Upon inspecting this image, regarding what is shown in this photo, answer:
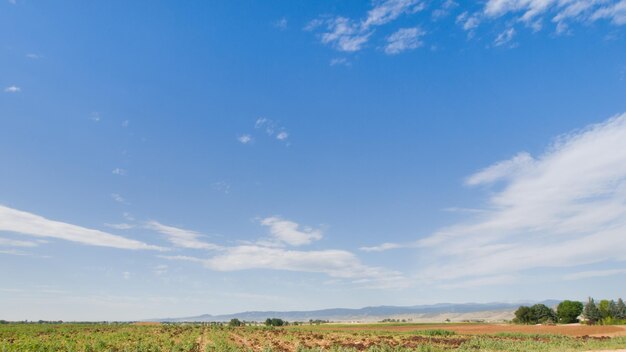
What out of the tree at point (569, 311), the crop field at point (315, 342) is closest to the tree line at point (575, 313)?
the tree at point (569, 311)

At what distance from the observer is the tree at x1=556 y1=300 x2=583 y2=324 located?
11350 cm

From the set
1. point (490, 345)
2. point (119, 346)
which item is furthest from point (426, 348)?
point (119, 346)

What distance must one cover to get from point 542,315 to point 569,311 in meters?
6.88

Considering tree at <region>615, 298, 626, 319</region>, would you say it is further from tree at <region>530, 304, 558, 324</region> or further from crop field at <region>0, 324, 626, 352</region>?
crop field at <region>0, 324, 626, 352</region>

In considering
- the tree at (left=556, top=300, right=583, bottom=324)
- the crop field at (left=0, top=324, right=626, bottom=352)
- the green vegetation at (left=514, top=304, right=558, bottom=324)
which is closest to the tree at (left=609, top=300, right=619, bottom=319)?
the tree at (left=556, top=300, right=583, bottom=324)

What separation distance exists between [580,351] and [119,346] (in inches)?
1747

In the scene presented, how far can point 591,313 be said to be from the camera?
109 metres

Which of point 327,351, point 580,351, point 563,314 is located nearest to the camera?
point 580,351

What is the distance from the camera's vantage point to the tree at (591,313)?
10769 cm

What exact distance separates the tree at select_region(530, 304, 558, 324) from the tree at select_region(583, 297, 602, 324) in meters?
7.54

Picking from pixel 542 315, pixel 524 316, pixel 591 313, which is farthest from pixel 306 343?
pixel 591 313

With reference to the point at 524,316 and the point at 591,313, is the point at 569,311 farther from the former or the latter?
the point at 524,316

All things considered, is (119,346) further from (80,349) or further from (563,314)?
(563,314)

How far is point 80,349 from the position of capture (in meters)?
42.7
